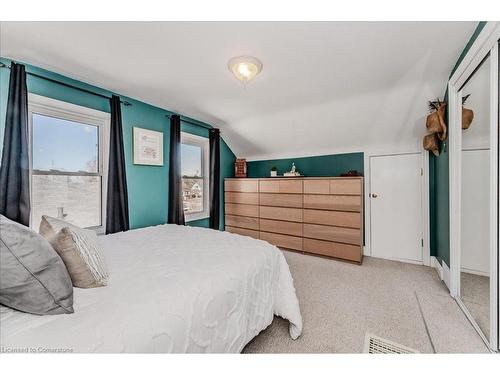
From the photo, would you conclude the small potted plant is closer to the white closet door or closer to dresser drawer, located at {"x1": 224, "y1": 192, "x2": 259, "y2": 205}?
dresser drawer, located at {"x1": 224, "y1": 192, "x2": 259, "y2": 205}

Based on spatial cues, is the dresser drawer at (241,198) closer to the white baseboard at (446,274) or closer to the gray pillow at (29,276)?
the white baseboard at (446,274)

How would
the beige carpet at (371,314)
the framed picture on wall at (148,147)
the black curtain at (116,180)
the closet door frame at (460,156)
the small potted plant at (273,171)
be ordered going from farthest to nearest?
the small potted plant at (273,171) < the framed picture on wall at (148,147) < the black curtain at (116,180) < the beige carpet at (371,314) < the closet door frame at (460,156)

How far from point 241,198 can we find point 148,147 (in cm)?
184

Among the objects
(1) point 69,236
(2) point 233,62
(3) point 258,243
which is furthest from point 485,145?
(1) point 69,236

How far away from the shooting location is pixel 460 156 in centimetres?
194

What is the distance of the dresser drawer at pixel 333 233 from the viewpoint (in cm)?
302

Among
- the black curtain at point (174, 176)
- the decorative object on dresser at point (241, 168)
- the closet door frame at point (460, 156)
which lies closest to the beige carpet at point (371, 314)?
the closet door frame at point (460, 156)

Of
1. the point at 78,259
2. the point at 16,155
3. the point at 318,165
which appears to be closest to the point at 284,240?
the point at 318,165

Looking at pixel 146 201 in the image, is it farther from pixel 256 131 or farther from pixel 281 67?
pixel 281 67

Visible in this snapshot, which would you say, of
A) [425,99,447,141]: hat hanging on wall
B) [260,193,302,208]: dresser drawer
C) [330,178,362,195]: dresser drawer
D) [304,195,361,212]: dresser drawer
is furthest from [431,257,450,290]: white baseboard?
[260,193,302,208]: dresser drawer

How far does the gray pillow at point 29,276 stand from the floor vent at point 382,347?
177 cm
